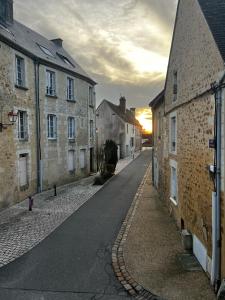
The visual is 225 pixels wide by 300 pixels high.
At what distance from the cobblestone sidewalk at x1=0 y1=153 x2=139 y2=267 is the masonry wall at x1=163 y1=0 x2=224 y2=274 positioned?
4.97m

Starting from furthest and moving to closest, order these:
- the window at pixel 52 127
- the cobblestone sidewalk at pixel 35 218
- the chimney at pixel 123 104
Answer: the chimney at pixel 123 104 → the window at pixel 52 127 → the cobblestone sidewalk at pixel 35 218

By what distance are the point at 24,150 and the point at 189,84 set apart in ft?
32.6

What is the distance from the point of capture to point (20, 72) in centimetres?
1566

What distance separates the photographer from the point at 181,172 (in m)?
10.3

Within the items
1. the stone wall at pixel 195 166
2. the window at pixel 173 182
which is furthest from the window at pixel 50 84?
the stone wall at pixel 195 166

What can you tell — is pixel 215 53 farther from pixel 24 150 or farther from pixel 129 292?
pixel 24 150

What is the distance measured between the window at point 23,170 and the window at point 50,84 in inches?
190

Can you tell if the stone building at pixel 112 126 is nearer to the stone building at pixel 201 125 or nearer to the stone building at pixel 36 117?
the stone building at pixel 36 117

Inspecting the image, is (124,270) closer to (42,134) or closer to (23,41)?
(42,134)

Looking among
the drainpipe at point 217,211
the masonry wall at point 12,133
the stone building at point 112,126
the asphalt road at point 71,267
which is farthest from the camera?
the stone building at point 112,126

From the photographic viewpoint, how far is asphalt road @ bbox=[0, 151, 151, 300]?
661 cm

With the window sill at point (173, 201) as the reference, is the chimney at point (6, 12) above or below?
above

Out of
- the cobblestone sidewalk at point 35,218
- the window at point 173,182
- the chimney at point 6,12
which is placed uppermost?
the chimney at point 6,12

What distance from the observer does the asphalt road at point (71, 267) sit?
6605mm
